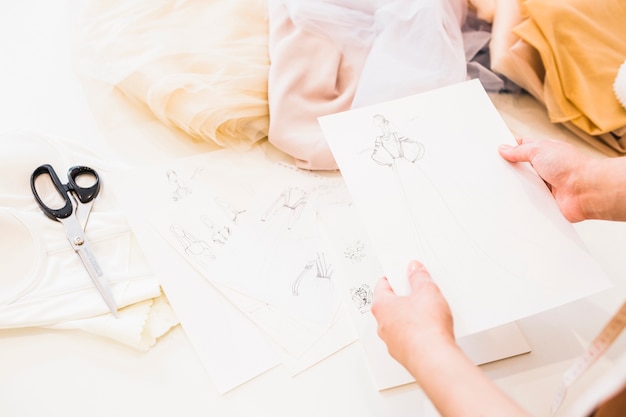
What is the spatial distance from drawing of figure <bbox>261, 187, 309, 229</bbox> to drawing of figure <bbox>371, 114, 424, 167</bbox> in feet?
0.42

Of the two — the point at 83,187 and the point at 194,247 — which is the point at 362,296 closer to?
the point at 194,247

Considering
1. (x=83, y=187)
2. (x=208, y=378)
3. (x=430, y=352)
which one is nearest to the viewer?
(x=430, y=352)

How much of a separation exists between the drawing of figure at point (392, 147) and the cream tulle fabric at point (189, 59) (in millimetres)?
199

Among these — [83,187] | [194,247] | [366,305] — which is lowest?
[366,305]

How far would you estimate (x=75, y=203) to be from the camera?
1.95 ft

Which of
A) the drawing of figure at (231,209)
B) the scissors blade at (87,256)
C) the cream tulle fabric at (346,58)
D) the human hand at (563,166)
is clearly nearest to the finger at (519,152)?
the human hand at (563,166)

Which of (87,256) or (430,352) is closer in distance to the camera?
(430,352)

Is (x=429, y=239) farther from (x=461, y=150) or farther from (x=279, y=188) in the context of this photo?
(x=279, y=188)

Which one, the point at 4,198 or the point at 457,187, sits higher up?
the point at 4,198

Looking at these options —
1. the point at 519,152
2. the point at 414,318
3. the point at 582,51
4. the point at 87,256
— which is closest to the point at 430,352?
the point at 414,318

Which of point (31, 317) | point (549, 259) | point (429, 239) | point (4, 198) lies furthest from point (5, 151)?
point (549, 259)

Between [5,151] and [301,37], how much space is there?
404 mm

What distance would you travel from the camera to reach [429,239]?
49 centimetres

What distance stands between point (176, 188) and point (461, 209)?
0.35 metres
